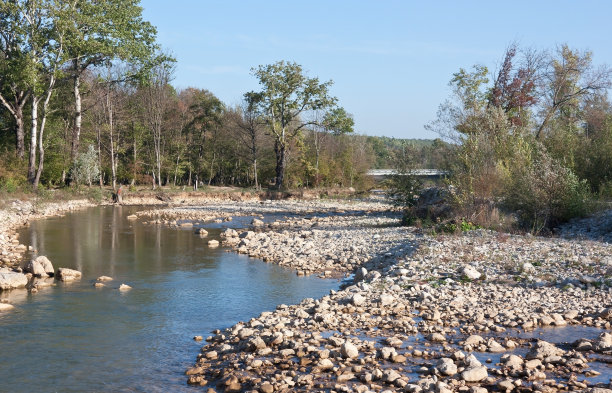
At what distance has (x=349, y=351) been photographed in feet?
28.5

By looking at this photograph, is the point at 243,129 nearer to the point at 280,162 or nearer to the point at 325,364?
the point at 280,162

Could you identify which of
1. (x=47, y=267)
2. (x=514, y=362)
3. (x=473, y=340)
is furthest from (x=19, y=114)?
(x=514, y=362)

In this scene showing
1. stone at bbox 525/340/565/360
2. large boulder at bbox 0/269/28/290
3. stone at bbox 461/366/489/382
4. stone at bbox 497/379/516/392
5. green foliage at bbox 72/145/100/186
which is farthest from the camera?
green foliage at bbox 72/145/100/186

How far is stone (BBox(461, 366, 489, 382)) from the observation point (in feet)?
25.4

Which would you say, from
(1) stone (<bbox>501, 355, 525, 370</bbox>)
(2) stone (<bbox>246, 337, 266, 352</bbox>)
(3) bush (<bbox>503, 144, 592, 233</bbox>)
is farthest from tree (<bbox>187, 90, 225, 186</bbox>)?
(1) stone (<bbox>501, 355, 525, 370</bbox>)

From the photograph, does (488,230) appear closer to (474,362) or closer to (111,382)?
(474,362)

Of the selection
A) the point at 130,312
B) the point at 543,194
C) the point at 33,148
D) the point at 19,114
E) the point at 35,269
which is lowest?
the point at 130,312

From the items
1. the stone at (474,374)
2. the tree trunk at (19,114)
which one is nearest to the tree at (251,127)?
the tree trunk at (19,114)

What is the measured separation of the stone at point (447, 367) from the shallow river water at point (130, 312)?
12.5 feet

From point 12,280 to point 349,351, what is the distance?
32.7 ft

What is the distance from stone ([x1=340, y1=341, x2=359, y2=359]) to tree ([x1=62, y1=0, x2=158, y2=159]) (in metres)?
34.1

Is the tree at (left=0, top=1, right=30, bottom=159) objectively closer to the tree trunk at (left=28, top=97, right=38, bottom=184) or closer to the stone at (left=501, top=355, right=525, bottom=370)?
the tree trunk at (left=28, top=97, right=38, bottom=184)

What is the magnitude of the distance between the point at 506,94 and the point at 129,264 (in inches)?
1037

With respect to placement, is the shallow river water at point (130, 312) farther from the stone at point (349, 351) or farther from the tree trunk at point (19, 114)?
the tree trunk at point (19, 114)
